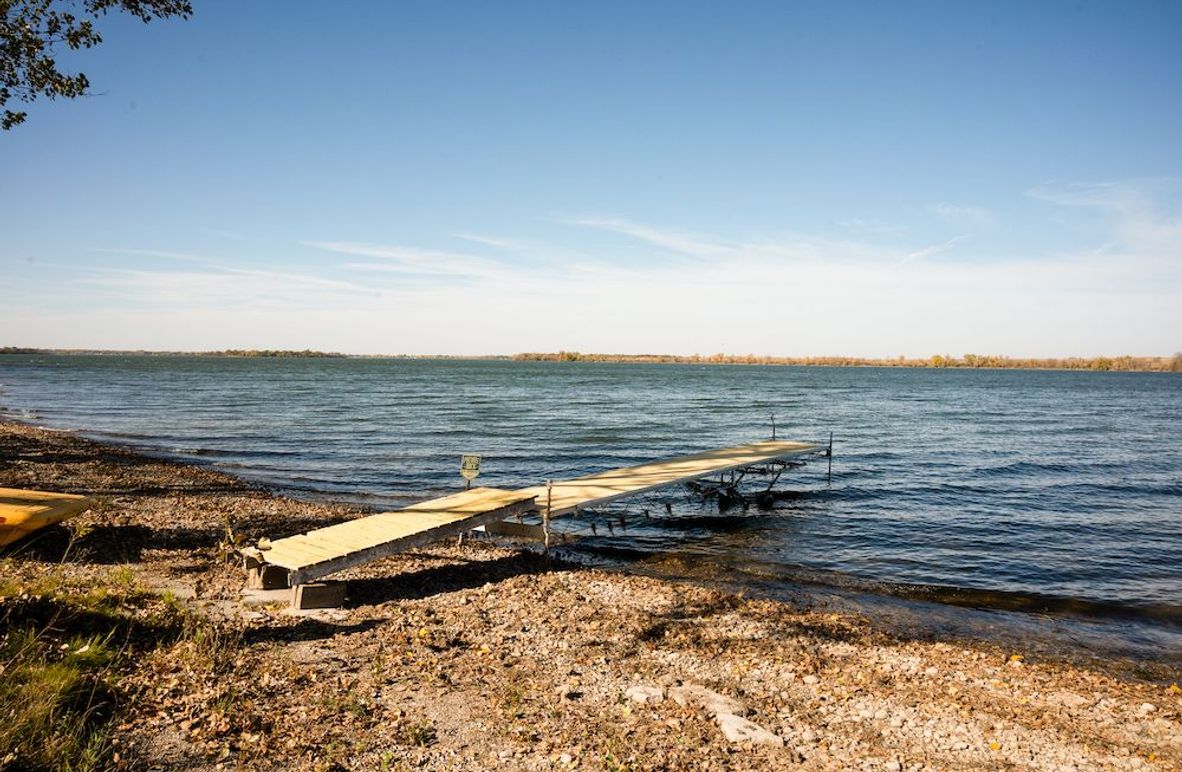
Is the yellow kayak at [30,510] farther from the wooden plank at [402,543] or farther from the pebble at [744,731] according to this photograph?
the pebble at [744,731]

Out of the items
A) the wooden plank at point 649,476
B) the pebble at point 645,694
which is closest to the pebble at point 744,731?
the pebble at point 645,694

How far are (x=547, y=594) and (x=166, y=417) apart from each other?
40.2m

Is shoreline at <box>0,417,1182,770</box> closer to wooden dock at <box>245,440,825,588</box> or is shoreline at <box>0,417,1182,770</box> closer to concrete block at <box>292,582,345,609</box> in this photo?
concrete block at <box>292,582,345,609</box>

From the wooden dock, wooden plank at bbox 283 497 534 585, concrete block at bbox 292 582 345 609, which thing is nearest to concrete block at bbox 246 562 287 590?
A: the wooden dock

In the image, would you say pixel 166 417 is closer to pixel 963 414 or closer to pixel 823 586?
pixel 823 586

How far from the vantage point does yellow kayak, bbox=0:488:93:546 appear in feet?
36.3

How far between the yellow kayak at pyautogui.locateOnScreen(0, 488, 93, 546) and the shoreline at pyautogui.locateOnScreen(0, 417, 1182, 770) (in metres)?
0.44

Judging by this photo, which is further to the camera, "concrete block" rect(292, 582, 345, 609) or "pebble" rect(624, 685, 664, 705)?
"concrete block" rect(292, 582, 345, 609)

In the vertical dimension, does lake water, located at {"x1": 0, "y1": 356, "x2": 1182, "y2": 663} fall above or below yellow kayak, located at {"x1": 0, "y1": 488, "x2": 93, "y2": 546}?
below

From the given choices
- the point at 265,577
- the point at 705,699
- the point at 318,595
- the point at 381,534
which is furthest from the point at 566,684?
the point at 265,577

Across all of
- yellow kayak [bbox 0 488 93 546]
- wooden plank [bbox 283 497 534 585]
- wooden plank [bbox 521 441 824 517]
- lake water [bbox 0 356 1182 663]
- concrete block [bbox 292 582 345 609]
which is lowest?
lake water [bbox 0 356 1182 663]

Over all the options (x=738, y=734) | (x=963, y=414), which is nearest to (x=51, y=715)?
(x=738, y=734)

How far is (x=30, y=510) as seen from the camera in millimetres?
11438

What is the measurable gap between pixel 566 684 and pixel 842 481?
69.6 feet
